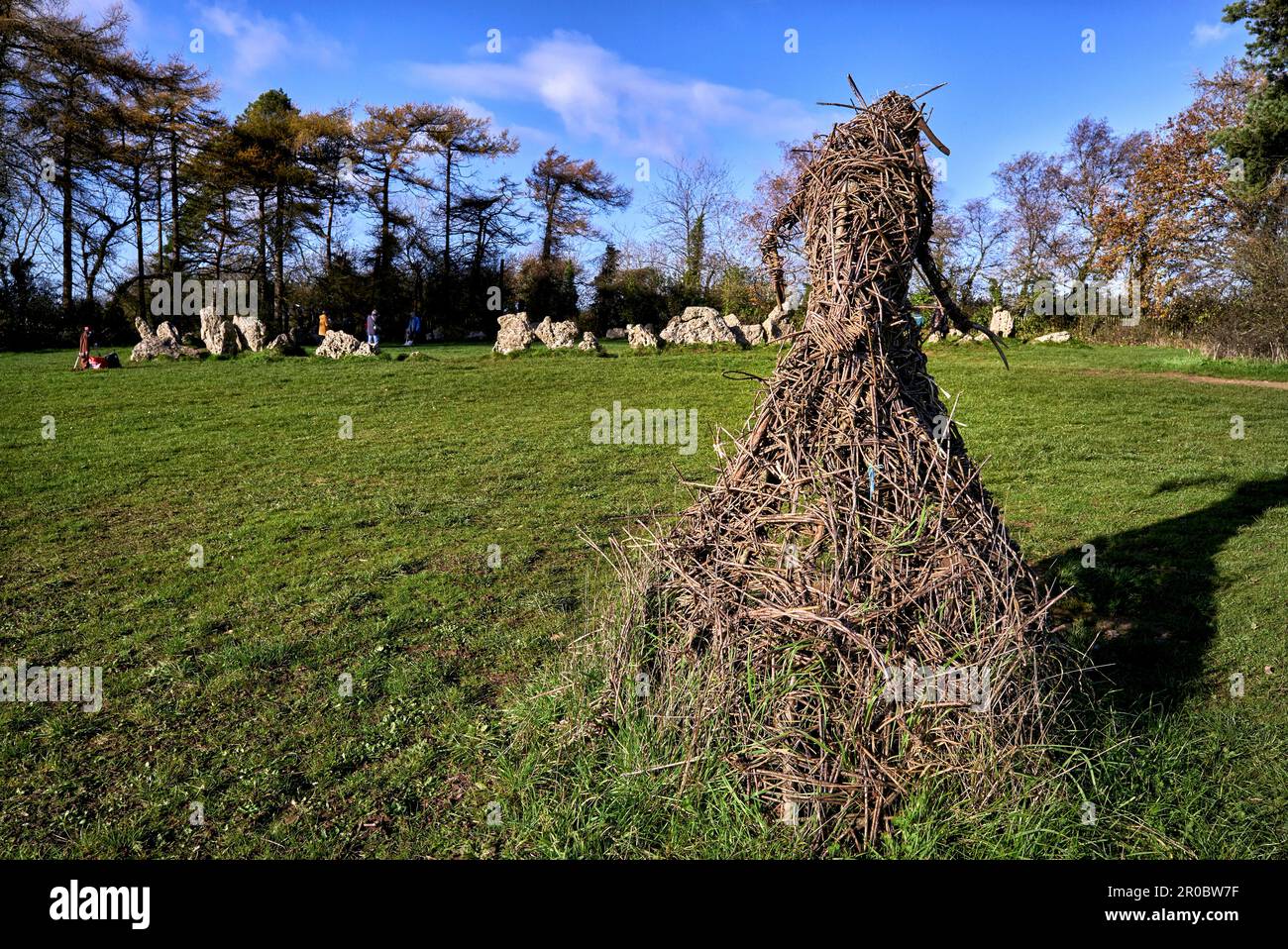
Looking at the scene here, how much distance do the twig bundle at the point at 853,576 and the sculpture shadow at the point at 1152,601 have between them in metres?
1.01

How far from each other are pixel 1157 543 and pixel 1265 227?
24888 mm

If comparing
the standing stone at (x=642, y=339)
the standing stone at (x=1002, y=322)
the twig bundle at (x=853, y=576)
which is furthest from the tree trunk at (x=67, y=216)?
the twig bundle at (x=853, y=576)

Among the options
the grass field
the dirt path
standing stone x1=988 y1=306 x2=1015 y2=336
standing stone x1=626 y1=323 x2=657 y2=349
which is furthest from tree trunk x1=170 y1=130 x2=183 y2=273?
the dirt path

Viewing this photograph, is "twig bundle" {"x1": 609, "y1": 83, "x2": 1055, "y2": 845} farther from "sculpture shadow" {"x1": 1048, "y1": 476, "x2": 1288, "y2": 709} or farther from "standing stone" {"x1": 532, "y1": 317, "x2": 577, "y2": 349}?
"standing stone" {"x1": 532, "y1": 317, "x2": 577, "y2": 349}

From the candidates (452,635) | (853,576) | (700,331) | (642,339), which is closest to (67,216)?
(642,339)

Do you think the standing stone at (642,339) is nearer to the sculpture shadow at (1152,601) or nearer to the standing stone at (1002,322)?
the standing stone at (1002,322)

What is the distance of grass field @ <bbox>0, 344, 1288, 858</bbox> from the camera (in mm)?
3691

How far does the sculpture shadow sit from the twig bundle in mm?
1008

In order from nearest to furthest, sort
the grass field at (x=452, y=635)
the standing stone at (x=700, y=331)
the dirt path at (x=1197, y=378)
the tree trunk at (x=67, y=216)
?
the grass field at (x=452, y=635)
the dirt path at (x=1197, y=378)
the standing stone at (x=700, y=331)
the tree trunk at (x=67, y=216)

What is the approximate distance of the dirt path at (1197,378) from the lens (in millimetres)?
19688

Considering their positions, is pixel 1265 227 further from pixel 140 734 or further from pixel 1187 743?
pixel 140 734

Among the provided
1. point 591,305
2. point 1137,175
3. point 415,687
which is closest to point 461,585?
point 415,687

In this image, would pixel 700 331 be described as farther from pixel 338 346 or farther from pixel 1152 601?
pixel 1152 601

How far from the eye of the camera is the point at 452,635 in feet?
19.5
